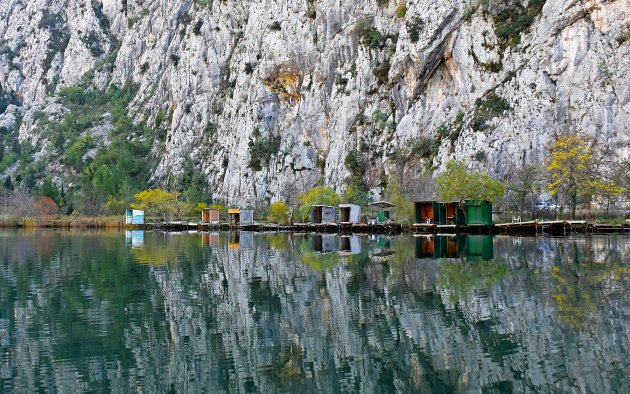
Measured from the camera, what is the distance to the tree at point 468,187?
54.1 metres

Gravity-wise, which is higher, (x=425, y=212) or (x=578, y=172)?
(x=578, y=172)

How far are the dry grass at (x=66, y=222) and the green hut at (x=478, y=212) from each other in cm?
5444

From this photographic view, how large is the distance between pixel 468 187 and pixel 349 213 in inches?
654

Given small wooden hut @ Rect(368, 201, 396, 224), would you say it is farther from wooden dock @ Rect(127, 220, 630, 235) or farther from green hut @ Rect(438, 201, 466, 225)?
green hut @ Rect(438, 201, 466, 225)

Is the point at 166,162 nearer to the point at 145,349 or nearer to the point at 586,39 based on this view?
the point at 586,39

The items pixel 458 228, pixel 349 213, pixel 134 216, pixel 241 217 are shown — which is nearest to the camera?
pixel 458 228

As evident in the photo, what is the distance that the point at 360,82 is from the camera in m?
83.7

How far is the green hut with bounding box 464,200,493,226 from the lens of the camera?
54375mm

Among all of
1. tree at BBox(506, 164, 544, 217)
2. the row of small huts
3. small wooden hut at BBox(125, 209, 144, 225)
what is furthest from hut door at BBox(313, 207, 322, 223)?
small wooden hut at BBox(125, 209, 144, 225)

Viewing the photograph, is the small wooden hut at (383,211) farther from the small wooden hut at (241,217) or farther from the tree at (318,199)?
the small wooden hut at (241,217)


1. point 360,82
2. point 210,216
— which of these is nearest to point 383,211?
point 360,82

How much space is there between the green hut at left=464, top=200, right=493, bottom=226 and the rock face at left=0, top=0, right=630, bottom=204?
9521mm

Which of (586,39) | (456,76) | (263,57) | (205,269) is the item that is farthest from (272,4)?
(205,269)

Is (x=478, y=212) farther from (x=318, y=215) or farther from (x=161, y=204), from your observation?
(x=161, y=204)
